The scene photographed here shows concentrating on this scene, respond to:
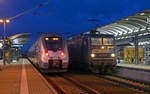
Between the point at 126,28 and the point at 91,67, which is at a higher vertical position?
the point at 126,28

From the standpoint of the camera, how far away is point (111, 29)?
1141 inches

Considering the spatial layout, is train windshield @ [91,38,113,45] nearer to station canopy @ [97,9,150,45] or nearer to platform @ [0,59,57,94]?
station canopy @ [97,9,150,45]

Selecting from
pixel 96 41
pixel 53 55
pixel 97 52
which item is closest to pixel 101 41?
pixel 96 41

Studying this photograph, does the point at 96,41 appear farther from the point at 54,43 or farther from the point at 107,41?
the point at 54,43

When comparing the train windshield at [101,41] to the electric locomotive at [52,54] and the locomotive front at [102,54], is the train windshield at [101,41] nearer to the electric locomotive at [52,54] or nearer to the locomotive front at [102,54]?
the locomotive front at [102,54]

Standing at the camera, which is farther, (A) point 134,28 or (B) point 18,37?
(B) point 18,37

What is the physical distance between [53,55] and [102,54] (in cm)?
400

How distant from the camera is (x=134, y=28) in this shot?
25766 millimetres

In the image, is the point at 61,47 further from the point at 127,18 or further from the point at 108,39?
the point at 127,18

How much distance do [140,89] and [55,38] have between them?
28.9 feet

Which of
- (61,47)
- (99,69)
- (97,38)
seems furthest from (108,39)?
(61,47)

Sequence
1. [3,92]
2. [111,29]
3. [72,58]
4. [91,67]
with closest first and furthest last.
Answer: [3,92], [91,67], [72,58], [111,29]

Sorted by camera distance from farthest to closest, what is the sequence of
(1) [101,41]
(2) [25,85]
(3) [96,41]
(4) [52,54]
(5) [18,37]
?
(5) [18,37]
(1) [101,41]
(3) [96,41]
(4) [52,54]
(2) [25,85]

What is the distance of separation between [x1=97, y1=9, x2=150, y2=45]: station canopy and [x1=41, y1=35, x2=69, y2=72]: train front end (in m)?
8.90
